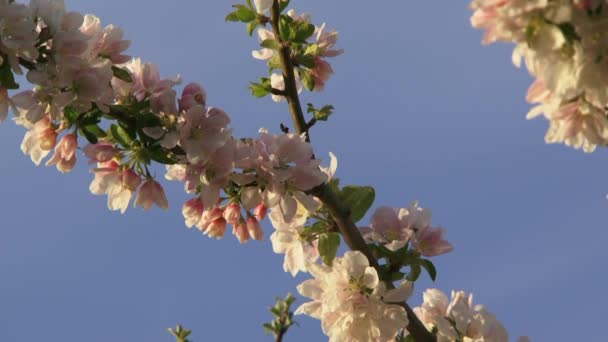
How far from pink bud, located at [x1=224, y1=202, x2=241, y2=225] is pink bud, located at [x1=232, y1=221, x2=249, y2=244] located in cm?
8

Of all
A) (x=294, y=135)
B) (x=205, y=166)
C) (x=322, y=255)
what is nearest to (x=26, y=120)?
(x=205, y=166)

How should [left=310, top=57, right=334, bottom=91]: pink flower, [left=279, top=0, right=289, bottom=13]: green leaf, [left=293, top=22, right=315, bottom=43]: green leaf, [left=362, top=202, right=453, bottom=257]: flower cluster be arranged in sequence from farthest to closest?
[left=310, top=57, right=334, bottom=91]: pink flower, [left=279, top=0, right=289, bottom=13]: green leaf, [left=293, top=22, right=315, bottom=43]: green leaf, [left=362, top=202, right=453, bottom=257]: flower cluster

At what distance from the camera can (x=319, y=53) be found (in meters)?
3.85

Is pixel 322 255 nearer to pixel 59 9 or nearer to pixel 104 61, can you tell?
pixel 104 61

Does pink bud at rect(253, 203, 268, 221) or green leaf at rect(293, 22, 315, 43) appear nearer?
pink bud at rect(253, 203, 268, 221)

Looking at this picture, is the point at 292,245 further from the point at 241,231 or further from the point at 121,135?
the point at 121,135

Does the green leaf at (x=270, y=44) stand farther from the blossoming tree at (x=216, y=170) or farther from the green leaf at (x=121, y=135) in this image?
the green leaf at (x=121, y=135)

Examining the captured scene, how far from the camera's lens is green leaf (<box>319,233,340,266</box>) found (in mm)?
3051

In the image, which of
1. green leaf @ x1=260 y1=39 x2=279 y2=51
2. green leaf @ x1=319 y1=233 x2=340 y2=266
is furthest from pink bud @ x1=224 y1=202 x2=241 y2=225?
green leaf @ x1=260 y1=39 x2=279 y2=51

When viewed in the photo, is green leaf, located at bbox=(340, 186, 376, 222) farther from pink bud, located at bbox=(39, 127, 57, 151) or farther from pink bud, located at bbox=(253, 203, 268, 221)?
pink bud, located at bbox=(39, 127, 57, 151)

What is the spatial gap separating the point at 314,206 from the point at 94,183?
85 cm

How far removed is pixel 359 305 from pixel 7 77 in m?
1.50

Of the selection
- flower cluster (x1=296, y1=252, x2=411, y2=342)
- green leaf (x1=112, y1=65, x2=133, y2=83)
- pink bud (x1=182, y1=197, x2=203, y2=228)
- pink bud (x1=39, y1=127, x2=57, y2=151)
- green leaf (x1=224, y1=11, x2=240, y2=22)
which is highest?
green leaf (x1=224, y1=11, x2=240, y2=22)

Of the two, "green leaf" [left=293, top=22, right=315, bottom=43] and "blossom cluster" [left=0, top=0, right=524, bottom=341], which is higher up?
"green leaf" [left=293, top=22, right=315, bottom=43]
